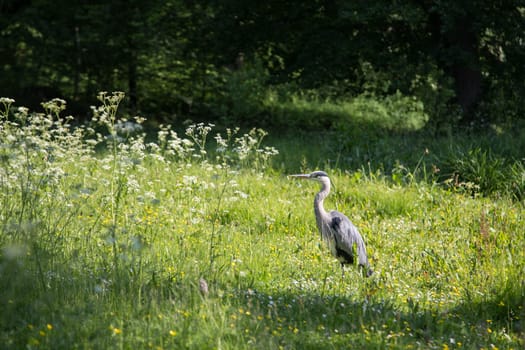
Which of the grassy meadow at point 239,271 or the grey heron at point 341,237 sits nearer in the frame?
the grassy meadow at point 239,271

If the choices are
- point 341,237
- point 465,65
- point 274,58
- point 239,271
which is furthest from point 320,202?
point 274,58

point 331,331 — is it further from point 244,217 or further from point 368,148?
point 368,148

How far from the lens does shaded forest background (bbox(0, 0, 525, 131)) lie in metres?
14.1

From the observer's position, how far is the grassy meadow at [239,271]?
4.14 meters

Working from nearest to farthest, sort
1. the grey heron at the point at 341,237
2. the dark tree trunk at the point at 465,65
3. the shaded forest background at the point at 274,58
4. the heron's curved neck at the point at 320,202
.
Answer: the grey heron at the point at 341,237 → the heron's curved neck at the point at 320,202 → the dark tree trunk at the point at 465,65 → the shaded forest background at the point at 274,58

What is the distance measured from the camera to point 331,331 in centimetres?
438

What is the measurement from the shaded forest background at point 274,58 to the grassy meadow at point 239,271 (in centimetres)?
591

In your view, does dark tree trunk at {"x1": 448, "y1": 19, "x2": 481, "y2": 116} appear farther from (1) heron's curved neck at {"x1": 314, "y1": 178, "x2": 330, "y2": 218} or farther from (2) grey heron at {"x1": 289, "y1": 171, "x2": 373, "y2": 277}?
(2) grey heron at {"x1": 289, "y1": 171, "x2": 373, "y2": 277}

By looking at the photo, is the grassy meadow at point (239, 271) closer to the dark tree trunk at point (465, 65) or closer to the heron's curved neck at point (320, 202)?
the heron's curved neck at point (320, 202)

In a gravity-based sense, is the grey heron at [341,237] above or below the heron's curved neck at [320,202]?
below

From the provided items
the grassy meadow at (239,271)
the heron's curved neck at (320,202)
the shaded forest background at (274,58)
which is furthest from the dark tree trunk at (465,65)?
the heron's curved neck at (320,202)

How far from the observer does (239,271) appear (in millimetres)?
5430

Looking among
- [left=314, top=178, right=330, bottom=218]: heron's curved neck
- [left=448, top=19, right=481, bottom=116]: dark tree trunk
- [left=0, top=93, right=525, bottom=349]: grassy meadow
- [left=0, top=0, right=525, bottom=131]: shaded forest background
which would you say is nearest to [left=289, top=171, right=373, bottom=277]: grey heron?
[left=314, top=178, right=330, bottom=218]: heron's curved neck

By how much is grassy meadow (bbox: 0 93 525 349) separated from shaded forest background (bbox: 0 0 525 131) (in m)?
5.91
